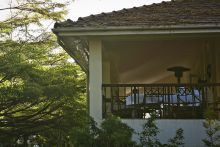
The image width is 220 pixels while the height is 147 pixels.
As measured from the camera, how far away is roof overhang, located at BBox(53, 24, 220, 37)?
10430 millimetres

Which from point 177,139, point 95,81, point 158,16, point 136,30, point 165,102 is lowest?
point 177,139

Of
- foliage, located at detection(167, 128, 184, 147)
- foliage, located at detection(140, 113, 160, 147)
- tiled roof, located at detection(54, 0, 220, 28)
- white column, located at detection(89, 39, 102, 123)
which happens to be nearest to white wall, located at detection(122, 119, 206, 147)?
foliage, located at detection(167, 128, 184, 147)

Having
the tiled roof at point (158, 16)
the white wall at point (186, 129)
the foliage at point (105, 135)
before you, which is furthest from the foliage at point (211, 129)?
the tiled roof at point (158, 16)

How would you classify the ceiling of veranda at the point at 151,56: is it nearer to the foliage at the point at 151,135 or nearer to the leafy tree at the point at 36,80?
the leafy tree at the point at 36,80

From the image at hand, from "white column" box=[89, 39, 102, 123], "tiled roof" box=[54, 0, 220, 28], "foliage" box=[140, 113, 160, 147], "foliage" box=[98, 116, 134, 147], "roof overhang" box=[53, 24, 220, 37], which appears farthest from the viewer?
"white column" box=[89, 39, 102, 123]

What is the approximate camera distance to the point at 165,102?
11.3 m

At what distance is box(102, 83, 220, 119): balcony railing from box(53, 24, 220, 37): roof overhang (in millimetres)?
1321

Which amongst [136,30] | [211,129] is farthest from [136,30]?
[211,129]

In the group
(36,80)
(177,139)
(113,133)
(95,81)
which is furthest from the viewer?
(36,80)

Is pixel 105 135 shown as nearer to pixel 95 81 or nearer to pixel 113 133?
pixel 113 133

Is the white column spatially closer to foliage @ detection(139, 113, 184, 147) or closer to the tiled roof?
the tiled roof

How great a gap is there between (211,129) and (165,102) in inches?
61.5

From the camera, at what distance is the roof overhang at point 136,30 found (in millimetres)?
10430

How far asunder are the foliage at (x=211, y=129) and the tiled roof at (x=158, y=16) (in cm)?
221
